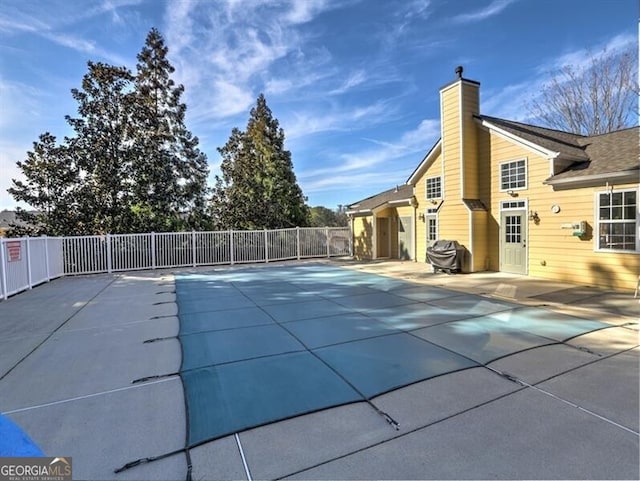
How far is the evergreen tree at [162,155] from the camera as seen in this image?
14.7 metres

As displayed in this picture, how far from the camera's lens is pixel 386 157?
1991cm

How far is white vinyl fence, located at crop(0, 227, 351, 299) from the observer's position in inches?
330

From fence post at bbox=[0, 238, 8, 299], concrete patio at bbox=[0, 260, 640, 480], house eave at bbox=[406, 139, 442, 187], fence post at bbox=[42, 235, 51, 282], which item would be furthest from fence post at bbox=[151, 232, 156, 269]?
house eave at bbox=[406, 139, 442, 187]

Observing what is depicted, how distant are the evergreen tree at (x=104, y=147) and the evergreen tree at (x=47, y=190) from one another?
37 centimetres

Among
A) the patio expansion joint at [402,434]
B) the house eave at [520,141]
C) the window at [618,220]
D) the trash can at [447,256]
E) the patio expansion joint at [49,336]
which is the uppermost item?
the house eave at [520,141]

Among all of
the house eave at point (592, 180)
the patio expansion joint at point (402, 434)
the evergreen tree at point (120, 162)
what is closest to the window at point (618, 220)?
the house eave at point (592, 180)

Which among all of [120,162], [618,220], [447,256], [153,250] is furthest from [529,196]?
[120,162]

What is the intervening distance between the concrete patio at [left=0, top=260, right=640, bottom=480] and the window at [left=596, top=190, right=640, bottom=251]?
13.1 feet

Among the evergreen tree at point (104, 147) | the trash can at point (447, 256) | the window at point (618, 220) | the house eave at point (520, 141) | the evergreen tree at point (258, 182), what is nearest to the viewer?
the window at point (618, 220)

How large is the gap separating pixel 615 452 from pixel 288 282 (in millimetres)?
7817

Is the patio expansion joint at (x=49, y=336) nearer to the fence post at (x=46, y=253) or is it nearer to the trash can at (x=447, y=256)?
the fence post at (x=46, y=253)

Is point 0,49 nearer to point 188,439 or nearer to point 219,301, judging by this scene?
point 219,301

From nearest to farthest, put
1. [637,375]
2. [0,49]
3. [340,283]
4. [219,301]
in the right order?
[637,375] < [219,301] < [0,49] < [340,283]

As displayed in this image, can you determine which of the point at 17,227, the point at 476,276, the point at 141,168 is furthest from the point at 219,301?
the point at 17,227
